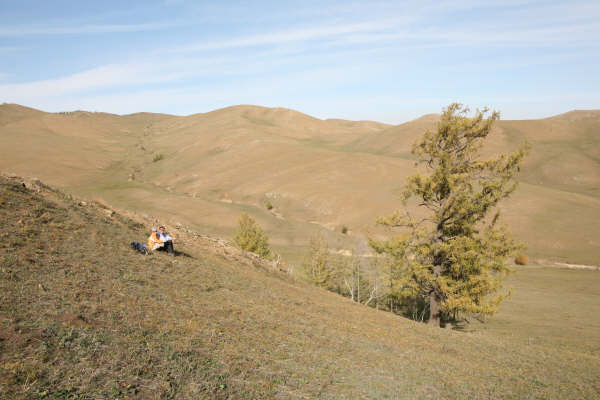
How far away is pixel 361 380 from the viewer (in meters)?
10.2

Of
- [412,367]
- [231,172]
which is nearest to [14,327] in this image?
[412,367]

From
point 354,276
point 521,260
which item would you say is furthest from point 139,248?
point 521,260

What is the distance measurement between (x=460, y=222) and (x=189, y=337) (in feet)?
62.9

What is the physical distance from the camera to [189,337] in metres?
10.0

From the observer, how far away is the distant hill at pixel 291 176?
7181 centimetres

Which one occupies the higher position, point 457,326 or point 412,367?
point 412,367

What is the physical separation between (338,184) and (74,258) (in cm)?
8737

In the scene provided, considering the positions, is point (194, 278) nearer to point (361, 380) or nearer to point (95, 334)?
point (95, 334)

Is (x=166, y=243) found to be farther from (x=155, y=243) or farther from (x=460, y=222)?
(x=460, y=222)

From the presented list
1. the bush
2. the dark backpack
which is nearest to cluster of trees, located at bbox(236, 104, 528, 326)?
the dark backpack

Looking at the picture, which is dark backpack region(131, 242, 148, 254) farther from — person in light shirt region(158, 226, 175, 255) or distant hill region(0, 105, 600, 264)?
distant hill region(0, 105, 600, 264)

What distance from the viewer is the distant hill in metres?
71.8

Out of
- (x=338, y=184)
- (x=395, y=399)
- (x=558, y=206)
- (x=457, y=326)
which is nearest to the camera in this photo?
(x=395, y=399)

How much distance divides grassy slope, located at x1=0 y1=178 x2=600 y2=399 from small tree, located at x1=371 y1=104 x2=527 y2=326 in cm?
480
